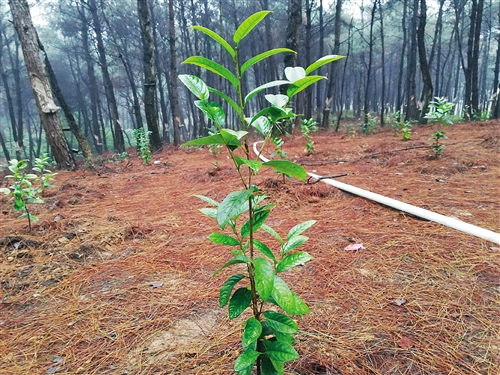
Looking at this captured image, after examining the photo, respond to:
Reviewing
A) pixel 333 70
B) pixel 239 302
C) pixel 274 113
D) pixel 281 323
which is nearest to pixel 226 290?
pixel 239 302

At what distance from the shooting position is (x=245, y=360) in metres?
0.81

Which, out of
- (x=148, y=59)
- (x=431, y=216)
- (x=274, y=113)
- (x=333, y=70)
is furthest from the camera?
(x=333, y=70)

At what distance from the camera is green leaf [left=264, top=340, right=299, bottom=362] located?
2.77 feet

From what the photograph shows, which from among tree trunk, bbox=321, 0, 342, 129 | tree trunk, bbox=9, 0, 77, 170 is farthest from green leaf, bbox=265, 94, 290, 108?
tree trunk, bbox=321, 0, 342, 129

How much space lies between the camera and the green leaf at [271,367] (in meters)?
0.89

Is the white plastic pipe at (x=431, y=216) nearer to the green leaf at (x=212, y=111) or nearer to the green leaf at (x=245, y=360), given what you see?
the green leaf at (x=245, y=360)

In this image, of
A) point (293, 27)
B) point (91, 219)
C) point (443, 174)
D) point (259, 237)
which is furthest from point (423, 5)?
point (91, 219)

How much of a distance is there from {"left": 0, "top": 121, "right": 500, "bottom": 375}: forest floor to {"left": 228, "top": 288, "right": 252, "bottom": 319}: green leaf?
1.52 ft

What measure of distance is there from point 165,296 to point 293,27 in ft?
28.7

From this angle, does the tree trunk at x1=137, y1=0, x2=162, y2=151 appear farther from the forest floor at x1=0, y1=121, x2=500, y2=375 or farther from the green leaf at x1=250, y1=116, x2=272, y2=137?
the green leaf at x1=250, y1=116, x2=272, y2=137

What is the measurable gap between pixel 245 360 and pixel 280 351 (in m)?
0.12

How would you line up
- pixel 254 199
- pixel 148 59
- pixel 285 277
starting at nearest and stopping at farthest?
pixel 254 199, pixel 285 277, pixel 148 59

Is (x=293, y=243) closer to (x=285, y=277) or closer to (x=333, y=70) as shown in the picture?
(x=285, y=277)

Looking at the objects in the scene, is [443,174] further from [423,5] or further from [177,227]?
[423,5]
